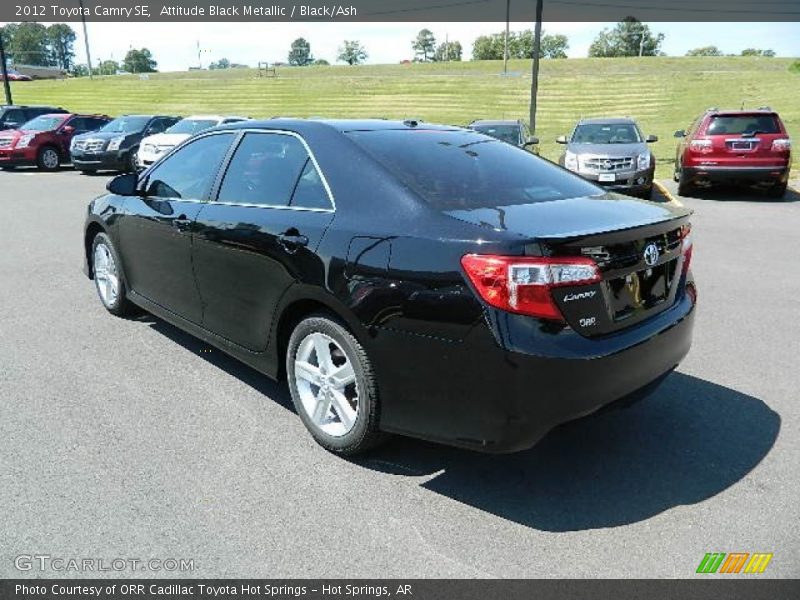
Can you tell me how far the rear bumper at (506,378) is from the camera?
2.55m

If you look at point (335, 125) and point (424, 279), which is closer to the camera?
point (424, 279)

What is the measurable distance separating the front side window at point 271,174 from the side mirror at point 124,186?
1227 mm

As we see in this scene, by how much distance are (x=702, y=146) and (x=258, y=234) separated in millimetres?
10738

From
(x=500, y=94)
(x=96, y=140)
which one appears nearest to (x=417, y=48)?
(x=500, y=94)

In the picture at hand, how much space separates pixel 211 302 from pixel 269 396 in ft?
2.19

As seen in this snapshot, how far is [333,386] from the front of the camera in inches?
128

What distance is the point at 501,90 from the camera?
143ft

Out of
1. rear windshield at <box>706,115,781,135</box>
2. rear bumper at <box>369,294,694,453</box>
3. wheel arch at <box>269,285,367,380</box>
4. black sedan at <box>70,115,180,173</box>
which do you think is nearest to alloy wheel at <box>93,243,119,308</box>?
wheel arch at <box>269,285,367,380</box>

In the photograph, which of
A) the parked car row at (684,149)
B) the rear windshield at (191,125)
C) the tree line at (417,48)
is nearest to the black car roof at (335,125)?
the parked car row at (684,149)

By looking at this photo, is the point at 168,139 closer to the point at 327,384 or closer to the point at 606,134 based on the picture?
the point at 606,134

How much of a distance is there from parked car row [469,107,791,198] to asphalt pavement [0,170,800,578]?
7.43 m

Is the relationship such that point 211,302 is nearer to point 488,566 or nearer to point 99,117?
point 488,566

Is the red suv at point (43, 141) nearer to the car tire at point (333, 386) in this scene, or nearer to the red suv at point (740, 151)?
the red suv at point (740, 151)

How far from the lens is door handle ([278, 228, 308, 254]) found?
3.24m
